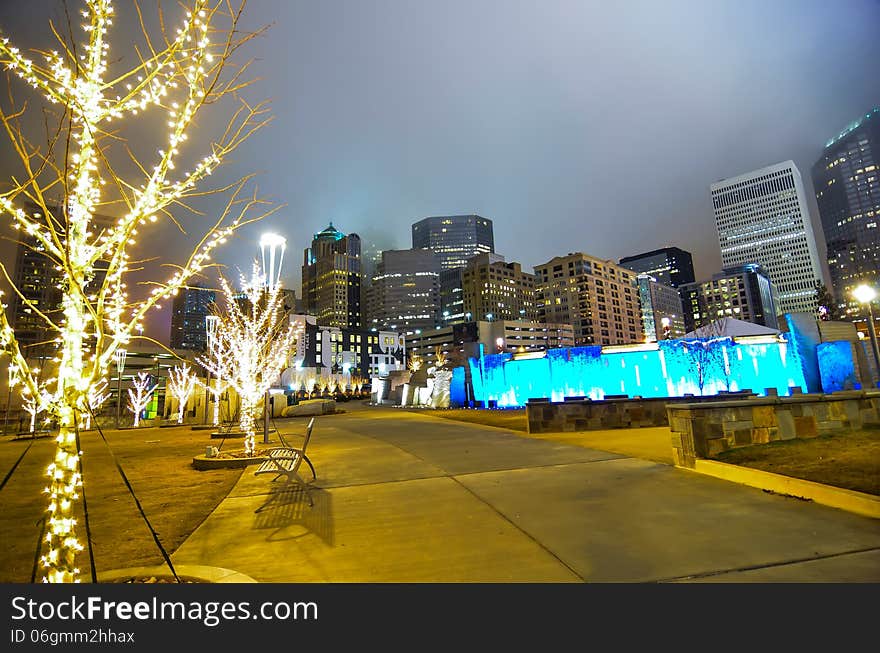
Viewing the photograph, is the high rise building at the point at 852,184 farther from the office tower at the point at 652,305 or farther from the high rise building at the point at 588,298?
the high rise building at the point at 588,298

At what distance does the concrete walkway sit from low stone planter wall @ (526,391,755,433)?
679cm

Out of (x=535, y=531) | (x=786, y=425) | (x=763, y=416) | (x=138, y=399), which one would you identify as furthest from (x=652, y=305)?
(x=535, y=531)

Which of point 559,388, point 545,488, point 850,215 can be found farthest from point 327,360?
point 850,215

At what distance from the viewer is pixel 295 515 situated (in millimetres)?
5035

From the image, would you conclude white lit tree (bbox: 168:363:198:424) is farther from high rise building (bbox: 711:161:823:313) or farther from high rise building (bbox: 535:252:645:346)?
high rise building (bbox: 711:161:823:313)

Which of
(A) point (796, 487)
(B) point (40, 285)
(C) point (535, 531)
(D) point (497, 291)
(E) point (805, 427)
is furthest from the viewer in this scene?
(D) point (497, 291)

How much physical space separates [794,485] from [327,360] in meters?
126

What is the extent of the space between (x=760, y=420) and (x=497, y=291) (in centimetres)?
15181

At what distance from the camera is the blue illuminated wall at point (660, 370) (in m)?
22.2

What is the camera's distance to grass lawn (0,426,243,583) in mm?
3936

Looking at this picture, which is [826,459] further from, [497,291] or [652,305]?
[652,305]

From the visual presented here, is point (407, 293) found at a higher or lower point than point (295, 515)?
higher
